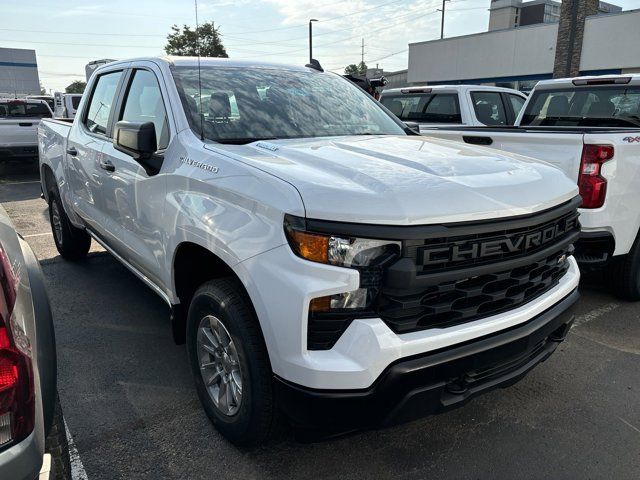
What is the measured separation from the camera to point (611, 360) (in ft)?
11.6

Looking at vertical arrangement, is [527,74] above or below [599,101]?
above

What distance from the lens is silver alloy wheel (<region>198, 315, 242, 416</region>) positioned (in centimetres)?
239

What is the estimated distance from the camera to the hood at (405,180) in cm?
195

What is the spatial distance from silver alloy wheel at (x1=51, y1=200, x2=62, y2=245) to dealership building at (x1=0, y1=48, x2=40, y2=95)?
62.9 m

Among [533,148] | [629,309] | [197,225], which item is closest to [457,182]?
[197,225]

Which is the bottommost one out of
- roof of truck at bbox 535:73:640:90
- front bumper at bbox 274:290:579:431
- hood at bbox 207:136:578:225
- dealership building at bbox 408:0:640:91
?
front bumper at bbox 274:290:579:431

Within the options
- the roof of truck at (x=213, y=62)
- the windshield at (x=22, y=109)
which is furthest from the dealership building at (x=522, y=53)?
the roof of truck at (x=213, y=62)

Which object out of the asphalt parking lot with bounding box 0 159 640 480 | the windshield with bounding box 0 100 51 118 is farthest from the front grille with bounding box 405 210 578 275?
the windshield with bounding box 0 100 51 118

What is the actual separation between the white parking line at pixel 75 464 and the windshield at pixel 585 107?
5282 mm

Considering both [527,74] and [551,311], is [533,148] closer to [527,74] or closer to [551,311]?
[551,311]

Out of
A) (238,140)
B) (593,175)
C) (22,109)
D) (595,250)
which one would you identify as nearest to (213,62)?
(238,140)

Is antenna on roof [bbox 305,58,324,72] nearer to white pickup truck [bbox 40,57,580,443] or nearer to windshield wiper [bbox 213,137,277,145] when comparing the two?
white pickup truck [bbox 40,57,580,443]

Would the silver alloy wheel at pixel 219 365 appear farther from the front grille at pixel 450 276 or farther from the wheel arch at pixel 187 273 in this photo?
the front grille at pixel 450 276

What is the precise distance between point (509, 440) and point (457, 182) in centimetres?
143
